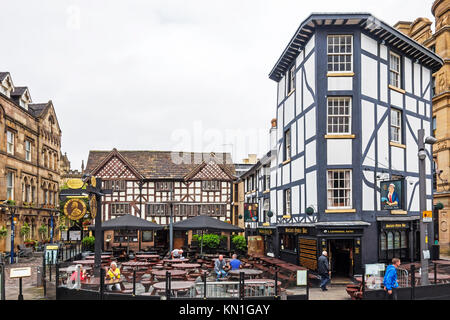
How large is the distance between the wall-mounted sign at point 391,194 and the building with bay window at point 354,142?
0.04m

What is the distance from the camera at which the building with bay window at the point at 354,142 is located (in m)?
18.8

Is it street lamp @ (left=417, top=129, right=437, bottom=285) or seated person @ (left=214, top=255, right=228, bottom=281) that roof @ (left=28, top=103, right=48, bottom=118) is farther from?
street lamp @ (left=417, top=129, right=437, bottom=285)

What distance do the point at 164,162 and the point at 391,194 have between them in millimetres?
27640

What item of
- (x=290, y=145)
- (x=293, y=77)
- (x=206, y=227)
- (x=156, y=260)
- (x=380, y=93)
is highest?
(x=293, y=77)

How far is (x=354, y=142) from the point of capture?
19.1 meters

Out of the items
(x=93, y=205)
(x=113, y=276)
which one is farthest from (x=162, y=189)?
(x=113, y=276)

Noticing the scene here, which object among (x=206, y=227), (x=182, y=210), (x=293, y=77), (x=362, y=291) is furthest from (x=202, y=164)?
(x=362, y=291)

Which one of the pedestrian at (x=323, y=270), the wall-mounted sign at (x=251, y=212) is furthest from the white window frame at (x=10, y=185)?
the pedestrian at (x=323, y=270)

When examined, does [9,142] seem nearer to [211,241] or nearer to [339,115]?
[211,241]

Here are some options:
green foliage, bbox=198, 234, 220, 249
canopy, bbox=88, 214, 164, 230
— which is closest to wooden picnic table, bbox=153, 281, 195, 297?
canopy, bbox=88, 214, 164, 230
